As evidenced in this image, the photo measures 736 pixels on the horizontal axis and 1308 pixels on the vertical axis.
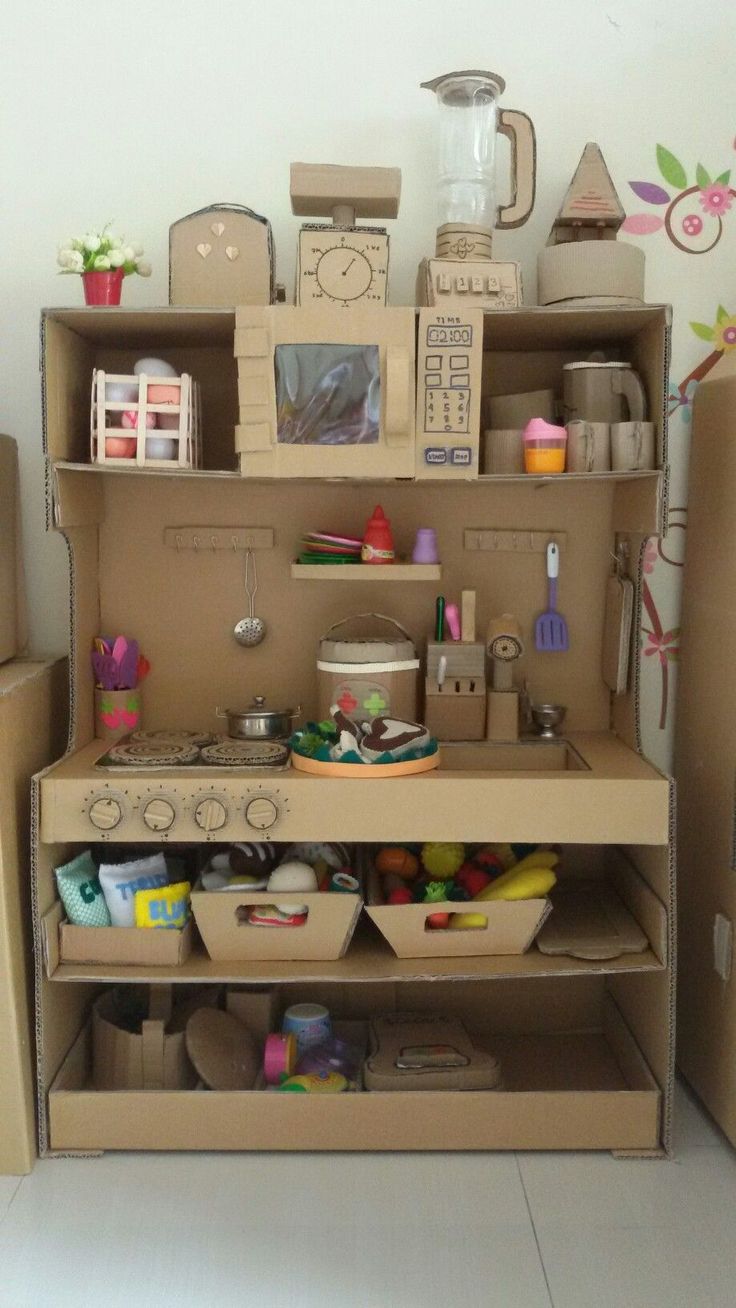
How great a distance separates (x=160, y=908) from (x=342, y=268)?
1071mm

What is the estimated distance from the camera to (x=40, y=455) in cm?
207

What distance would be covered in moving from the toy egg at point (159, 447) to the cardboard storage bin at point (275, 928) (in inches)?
28.0

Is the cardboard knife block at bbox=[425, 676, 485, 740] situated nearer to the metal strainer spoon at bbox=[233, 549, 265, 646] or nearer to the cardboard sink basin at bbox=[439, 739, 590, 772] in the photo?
the cardboard sink basin at bbox=[439, 739, 590, 772]

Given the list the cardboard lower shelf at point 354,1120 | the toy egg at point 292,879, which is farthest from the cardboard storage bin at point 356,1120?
the toy egg at point 292,879

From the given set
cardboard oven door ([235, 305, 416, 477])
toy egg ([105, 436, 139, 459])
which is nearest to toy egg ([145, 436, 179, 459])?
toy egg ([105, 436, 139, 459])

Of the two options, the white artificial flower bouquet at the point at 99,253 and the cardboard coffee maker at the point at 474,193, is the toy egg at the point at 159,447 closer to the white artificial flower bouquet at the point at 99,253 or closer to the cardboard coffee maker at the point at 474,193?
the white artificial flower bouquet at the point at 99,253

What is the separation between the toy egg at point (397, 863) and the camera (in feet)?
6.43

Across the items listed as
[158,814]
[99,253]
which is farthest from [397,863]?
[99,253]

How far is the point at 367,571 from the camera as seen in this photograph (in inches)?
74.0

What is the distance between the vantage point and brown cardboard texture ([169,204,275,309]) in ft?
5.82

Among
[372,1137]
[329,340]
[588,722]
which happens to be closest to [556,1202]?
[372,1137]

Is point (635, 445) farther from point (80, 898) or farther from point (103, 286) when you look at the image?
point (80, 898)

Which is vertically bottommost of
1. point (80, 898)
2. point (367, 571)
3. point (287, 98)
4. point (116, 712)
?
point (80, 898)

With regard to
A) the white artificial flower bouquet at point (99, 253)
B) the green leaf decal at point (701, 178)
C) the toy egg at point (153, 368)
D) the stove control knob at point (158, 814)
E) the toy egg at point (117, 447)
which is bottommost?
the stove control knob at point (158, 814)
